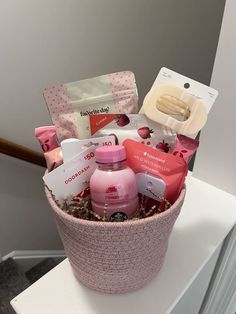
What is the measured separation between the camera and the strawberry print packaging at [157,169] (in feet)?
1.43

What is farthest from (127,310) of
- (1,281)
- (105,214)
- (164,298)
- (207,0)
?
(207,0)

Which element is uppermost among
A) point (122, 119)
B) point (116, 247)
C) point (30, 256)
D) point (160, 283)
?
point (122, 119)

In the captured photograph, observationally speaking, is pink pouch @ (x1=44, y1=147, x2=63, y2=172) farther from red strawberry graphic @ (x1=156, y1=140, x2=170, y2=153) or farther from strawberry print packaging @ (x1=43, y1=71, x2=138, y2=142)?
red strawberry graphic @ (x1=156, y1=140, x2=170, y2=153)

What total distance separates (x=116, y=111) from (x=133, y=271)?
0.81ft

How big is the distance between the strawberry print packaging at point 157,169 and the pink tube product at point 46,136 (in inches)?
4.5

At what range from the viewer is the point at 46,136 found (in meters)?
0.47

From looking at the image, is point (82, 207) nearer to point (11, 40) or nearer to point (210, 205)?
point (210, 205)

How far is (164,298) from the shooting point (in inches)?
19.5

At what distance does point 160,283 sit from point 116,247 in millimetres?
168

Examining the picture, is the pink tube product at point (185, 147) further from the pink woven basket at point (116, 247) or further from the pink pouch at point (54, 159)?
the pink pouch at point (54, 159)

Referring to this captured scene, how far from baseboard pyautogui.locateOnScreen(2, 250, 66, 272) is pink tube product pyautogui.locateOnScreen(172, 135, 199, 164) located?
4.18 ft

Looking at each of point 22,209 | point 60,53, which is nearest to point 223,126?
point 60,53

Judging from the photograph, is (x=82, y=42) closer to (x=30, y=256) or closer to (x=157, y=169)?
(x=157, y=169)

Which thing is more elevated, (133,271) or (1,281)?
(133,271)
